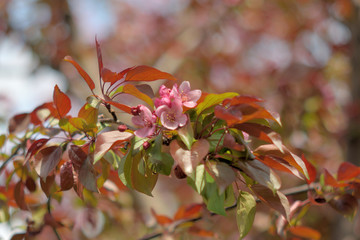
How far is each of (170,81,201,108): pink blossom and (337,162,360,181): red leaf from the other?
0.48 meters

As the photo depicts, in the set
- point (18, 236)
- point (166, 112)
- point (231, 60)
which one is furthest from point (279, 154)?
point (231, 60)

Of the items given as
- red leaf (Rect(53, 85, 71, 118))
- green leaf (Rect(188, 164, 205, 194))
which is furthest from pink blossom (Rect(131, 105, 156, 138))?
red leaf (Rect(53, 85, 71, 118))

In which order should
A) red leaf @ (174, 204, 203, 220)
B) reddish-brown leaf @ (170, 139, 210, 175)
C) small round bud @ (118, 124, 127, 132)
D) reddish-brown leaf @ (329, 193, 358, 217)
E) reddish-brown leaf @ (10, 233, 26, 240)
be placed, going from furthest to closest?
1. red leaf @ (174, 204, 203, 220)
2. reddish-brown leaf @ (10, 233, 26, 240)
3. reddish-brown leaf @ (329, 193, 358, 217)
4. small round bud @ (118, 124, 127, 132)
5. reddish-brown leaf @ (170, 139, 210, 175)

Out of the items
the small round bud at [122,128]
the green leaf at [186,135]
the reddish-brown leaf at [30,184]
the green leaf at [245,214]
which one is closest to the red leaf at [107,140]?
the small round bud at [122,128]

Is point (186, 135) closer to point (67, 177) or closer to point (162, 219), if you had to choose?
point (67, 177)

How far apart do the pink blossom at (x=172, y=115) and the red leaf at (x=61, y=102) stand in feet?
0.86

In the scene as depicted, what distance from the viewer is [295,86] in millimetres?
2436

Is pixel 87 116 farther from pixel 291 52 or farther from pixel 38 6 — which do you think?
pixel 291 52

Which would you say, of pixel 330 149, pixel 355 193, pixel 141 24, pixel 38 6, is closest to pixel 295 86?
pixel 330 149

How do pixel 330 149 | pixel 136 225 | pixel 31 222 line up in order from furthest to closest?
pixel 330 149, pixel 136 225, pixel 31 222

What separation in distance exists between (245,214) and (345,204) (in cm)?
38

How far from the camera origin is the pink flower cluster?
0.63 metres

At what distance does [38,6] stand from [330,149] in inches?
130

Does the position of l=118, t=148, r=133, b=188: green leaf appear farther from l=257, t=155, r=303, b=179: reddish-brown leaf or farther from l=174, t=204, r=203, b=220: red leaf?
l=174, t=204, r=203, b=220: red leaf
